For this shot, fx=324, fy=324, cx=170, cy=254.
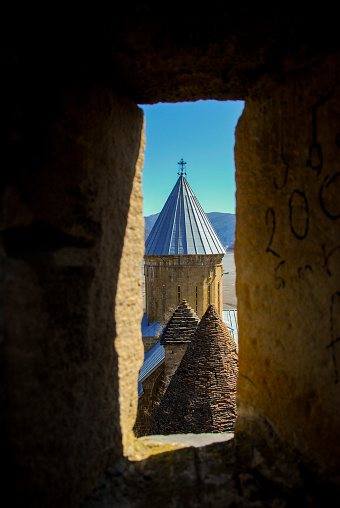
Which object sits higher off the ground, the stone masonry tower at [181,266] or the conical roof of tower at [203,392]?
the stone masonry tower at [181,266]

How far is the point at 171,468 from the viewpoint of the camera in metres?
1.40

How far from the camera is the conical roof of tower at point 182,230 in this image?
14258 mm

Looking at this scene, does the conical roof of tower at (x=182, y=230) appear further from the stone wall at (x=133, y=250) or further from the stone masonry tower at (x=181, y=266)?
the stone wall at (x=133, y=250)

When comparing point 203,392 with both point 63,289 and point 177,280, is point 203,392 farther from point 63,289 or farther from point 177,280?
point 177,280

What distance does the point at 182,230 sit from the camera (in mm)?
14445

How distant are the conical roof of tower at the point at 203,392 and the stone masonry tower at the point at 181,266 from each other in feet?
29.2

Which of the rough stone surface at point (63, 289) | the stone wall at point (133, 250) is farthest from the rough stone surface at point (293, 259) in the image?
the rough stone surface at point (63, 289)

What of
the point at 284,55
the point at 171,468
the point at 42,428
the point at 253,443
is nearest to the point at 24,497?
the point at 42,428

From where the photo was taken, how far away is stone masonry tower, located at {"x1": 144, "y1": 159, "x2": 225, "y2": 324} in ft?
46.2

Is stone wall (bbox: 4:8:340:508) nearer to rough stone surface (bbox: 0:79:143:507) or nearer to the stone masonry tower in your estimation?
rough stone surface (bbox: 0:79:143:507)

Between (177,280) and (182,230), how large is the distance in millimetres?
2239

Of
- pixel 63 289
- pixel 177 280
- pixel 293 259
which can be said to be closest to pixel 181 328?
pixel 177 280

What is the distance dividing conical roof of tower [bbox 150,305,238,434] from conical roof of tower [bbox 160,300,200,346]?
8.66 ft

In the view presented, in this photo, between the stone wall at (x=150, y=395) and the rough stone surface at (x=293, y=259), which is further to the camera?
the stone wall at (x=150, y=395)
